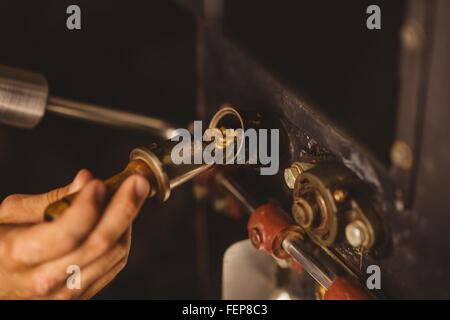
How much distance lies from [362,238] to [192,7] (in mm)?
451

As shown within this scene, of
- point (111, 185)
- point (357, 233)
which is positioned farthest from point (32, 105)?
point (357, 233)

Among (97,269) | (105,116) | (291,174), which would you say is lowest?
(97,269)

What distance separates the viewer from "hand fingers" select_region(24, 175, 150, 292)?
0.57 meters

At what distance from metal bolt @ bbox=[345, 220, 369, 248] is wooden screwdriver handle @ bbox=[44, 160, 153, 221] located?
24 centimetres

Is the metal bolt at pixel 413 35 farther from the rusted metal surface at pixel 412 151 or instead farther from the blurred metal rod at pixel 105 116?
the blurred metal rod at pixel 105 116

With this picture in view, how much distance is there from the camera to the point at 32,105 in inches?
33.7

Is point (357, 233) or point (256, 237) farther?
point (256, 237)

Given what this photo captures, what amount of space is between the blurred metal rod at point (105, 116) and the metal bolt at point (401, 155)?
0.43 meters

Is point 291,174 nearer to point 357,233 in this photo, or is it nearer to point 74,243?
point 357,233

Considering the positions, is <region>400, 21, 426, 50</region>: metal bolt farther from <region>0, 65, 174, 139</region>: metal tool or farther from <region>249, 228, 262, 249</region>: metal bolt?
<region>0, 65, 174, 139</region>: metal tool

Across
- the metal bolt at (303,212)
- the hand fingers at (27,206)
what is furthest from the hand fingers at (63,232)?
the metal bolt at (303,212)

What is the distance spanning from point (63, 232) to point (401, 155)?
0.36 metres

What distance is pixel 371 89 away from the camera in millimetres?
619

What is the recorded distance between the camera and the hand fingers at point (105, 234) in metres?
0.57
